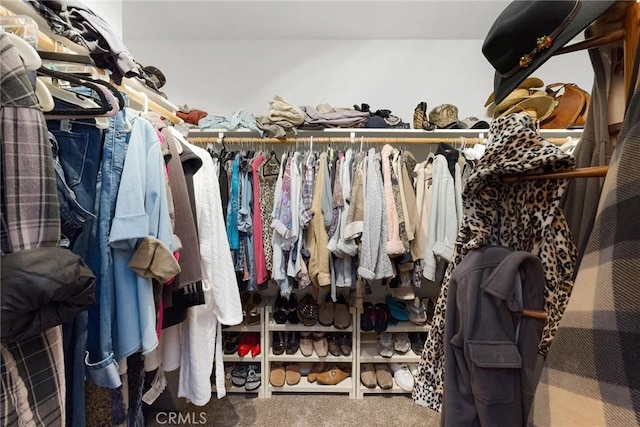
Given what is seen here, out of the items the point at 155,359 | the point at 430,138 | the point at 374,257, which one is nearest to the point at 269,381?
the point at 155,359

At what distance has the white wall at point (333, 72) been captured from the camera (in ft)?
6.09

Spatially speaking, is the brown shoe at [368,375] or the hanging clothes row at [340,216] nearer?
the hanging clothes row at [340,216]

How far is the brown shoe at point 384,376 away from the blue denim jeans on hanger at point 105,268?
1436 millimetres

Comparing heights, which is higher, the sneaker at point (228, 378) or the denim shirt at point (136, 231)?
the denim shirt at point (136, 231)

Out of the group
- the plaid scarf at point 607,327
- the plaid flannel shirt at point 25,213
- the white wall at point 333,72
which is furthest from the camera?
the white wall at point 333,72

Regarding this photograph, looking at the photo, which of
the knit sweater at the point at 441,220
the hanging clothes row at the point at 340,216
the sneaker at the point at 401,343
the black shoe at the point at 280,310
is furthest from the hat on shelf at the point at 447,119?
the black shoe at the point at 280,310

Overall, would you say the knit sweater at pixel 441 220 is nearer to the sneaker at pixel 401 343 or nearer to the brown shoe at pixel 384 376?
the sneaker at pixel 401 343

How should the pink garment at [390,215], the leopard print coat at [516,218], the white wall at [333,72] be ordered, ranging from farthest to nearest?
1. the white wall at [333,72]
2. the pink garment at [390,215]
3. the leopard print coat at [516,218]

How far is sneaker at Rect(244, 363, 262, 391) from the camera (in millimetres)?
1577

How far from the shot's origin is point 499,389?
527mm

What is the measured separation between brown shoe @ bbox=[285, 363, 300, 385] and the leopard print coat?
3.70ft

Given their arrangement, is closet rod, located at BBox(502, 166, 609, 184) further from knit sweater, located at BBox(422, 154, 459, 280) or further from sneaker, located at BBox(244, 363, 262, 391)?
sneaker, located at BBox(244, 363, 262, 391)

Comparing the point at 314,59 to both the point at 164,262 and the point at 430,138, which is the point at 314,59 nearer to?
the point at 430,138

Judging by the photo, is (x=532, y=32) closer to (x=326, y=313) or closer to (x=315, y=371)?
(x=326, y=313)
